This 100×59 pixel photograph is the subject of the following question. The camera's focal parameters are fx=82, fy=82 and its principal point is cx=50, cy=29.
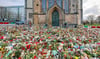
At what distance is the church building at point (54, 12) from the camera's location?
15.8 meters

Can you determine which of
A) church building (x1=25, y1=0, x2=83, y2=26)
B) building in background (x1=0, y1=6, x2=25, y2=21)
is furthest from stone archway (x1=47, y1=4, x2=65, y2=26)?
building in background (x1=0, y1=6, x2=25, y2=21)

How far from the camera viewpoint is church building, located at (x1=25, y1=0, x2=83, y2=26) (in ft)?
51.7

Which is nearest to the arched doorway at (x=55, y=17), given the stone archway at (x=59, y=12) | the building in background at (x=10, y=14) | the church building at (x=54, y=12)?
the church building at (x=54, y=12)

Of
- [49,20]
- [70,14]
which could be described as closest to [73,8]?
[70,14]

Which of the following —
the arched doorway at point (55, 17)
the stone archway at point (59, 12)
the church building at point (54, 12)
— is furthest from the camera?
the arched doorway at point (55, 17)

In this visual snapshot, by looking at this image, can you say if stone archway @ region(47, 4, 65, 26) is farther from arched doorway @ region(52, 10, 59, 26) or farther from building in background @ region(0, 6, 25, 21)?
building in background @ region(0, 6, 25, 21)

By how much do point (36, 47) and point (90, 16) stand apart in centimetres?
6632

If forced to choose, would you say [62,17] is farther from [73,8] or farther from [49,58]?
[49,58]

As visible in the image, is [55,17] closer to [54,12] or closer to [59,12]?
[54,12]

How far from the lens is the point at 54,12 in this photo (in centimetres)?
1708

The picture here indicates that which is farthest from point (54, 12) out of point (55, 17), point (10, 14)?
point (10, 14)

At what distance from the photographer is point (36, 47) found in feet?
7.66

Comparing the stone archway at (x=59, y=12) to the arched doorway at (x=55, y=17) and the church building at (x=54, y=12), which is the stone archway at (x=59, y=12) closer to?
the church building at (x=54, y=12)

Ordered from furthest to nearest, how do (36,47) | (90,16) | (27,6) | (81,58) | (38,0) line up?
(90,16) < (27,6) < (38,0) < (36,47) < (81,58)
